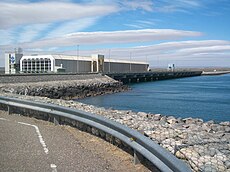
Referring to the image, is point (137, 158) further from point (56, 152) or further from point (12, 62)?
point (12, 62)

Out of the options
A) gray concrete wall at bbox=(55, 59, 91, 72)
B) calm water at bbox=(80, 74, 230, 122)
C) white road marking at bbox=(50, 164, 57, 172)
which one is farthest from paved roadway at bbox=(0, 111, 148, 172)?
gray concrete wall at bbox=(55, 59, 91, 72)

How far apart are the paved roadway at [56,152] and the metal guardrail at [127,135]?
0.36 meters

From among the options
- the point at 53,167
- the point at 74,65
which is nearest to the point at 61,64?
the point at 74,65

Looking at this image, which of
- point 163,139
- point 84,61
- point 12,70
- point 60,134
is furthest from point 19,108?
point 84,61

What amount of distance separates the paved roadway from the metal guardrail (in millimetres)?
357

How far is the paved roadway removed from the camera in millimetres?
6242

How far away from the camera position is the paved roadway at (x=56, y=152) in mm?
6242

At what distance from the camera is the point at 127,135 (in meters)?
6.81

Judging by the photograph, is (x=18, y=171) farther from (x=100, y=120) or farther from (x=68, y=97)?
(x=68, y=97)

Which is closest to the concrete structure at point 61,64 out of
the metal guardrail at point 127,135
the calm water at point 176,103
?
the calm water at point 176,103

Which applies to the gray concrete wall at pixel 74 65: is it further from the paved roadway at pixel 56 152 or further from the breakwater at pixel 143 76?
the paved roadway at pixel 56 152

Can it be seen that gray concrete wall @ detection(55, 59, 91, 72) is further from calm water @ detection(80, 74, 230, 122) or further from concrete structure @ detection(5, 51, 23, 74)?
calm water @ detection(80, 74, 230, 122)

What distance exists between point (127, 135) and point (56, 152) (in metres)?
1.53

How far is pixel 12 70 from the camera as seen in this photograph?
8088 cm
